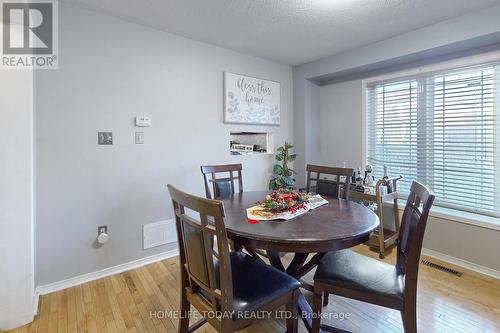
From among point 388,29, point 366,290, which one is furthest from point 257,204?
point 388,29

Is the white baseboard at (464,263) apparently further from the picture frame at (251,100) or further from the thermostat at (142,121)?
the thermostat at (142,121)

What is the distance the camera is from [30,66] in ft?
5.58

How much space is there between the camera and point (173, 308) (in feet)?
6.10

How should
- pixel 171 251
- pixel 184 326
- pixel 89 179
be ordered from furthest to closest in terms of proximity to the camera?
pixel 171 251 < pixel 89 179 < pixel 184 326

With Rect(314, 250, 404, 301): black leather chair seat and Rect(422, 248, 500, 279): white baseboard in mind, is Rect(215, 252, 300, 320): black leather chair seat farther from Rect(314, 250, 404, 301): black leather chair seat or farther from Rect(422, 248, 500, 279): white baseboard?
Rect(422, 248, 500, 279): white baseboard

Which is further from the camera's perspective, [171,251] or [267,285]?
[171,251]

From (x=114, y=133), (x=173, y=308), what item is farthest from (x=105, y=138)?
(x=173, y=308)

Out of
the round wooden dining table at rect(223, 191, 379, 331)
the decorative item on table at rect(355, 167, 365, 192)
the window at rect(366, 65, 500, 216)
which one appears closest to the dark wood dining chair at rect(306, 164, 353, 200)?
the round wooden dining table at rect(223, 191, 379, 331)

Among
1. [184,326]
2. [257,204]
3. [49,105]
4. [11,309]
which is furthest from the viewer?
[49,105]

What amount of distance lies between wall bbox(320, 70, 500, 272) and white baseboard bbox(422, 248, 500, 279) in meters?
0.02

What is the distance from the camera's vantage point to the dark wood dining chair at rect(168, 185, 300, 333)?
1084 mm

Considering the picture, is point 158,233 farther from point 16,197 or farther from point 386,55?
point 386,55

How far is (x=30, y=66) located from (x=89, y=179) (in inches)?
37.0

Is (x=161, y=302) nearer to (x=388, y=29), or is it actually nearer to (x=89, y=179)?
(x=89, y=179)
